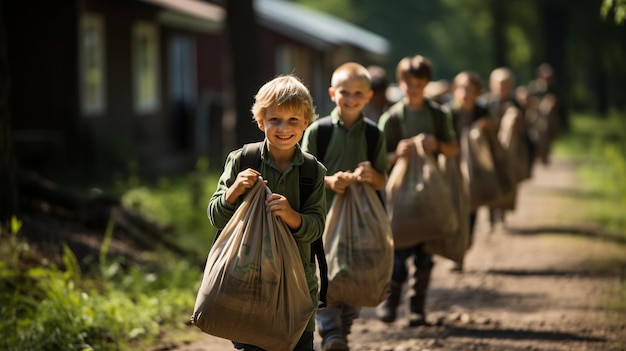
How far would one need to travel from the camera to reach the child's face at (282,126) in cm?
Answer: 478

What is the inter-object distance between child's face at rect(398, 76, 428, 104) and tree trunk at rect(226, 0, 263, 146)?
5458mm

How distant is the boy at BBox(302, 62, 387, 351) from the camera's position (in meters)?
6.26

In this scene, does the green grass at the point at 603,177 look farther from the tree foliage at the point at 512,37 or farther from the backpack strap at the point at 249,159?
the backpack strap at the point at 249,159

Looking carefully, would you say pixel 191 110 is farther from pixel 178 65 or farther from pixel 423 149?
pixel 423 149

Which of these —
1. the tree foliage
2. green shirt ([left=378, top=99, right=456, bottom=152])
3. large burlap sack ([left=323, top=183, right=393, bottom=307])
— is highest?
the tree foliage

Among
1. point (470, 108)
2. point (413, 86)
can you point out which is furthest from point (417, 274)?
point (470, 108)

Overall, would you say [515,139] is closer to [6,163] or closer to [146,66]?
[6,163]

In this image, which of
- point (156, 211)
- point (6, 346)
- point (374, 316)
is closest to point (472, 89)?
point (374, 316)

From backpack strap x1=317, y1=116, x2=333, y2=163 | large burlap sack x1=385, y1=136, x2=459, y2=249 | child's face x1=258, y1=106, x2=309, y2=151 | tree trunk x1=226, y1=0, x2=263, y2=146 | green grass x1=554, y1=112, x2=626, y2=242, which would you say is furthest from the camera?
green grass x1=554, y1=112, x2=626, y2=242

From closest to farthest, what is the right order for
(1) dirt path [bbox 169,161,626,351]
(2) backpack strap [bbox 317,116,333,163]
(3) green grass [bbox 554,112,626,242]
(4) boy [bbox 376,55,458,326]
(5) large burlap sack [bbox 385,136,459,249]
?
(2) backpack strap [bbox 317,116,333,163] → (1) dirt path [bbox 169,161,626,351] → (5) large burlap sack [bbox 385,136,459,249] → (4) boy [bbox 376,55,458,326] → (3) green grass [bbox 554,112,626,242]

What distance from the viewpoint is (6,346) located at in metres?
6.30

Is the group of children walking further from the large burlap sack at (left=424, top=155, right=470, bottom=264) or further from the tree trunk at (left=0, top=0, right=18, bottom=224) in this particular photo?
the tree trunk at (left=0, top=0, right=18, bottom=224)

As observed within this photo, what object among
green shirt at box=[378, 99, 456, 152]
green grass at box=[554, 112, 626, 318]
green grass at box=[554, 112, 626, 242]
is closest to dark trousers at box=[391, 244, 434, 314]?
green shirt at box=[378, 99, 456, 152]

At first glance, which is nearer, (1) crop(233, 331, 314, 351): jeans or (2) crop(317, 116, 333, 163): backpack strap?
(1) crop(233, 331, 314, 351): jeans
